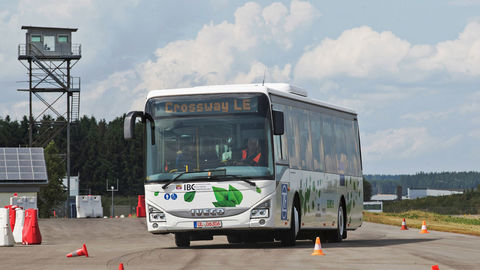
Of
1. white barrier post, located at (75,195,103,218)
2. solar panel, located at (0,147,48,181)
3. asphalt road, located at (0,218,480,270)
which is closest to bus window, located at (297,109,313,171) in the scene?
asphalt road, located at (0,218,480,270)

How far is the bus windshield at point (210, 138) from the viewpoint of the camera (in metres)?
20.0

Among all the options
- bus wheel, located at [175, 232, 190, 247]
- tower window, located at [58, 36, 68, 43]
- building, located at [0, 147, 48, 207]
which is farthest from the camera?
tower window, located at [58, 36, 68, 43]

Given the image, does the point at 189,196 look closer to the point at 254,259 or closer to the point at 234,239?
the point at 254,259

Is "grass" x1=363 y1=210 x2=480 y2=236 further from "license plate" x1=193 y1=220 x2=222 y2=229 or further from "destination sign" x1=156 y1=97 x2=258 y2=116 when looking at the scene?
"license plate" x1=193 y1=220 x2=222 y2=229

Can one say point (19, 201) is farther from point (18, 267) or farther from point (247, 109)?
point (18, 267)

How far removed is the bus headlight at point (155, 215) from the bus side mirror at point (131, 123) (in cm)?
138

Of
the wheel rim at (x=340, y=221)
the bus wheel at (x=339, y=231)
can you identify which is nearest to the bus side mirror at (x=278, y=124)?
the bus wheel at (x=339, y=231)

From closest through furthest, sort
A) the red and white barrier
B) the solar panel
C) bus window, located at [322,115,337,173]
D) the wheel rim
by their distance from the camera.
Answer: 1. bus window, located at [322,115,337,173]
2. the red and white barrier
3. the wheel rim
4. the solar panel

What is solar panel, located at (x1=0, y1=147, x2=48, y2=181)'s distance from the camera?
188 ft

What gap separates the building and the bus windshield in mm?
37052

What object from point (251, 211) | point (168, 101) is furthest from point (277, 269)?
point (168, 101)

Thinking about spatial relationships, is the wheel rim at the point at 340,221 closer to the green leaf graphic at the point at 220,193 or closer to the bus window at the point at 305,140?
the bus window at the point at 305,140

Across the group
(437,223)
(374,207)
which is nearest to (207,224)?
(437,223)

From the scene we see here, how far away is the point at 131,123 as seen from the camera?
19.1m
